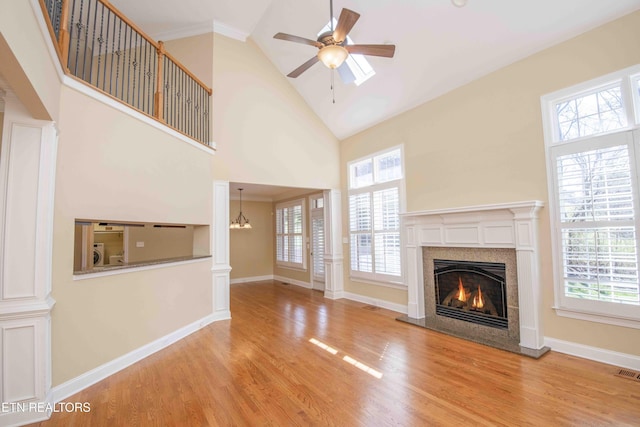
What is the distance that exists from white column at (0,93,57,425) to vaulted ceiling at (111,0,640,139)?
3.38 m

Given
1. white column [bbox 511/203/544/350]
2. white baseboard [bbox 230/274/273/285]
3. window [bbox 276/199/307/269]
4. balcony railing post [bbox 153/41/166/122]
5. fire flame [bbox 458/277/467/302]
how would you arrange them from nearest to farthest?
white column [bbox 511/203/544/350], balcony railing post [bbox 153/41/166/122], fire flame [bbox 458/277/467/302], window [bbox 276/199/307/269], white baseboard [bbox 230/274/273/285]

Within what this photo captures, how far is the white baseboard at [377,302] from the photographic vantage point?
5062 millimetres

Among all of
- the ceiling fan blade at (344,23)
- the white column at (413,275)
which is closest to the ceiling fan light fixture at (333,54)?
the ceiling fan blade at (344,23)

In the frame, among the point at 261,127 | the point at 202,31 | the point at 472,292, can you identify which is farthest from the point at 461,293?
the point at 202,31

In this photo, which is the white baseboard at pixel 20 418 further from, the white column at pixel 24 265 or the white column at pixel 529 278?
the white column at pixel 529 278

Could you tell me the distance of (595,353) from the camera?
310 centimetres

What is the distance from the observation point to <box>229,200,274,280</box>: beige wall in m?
8.44

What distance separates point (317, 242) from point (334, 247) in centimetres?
112

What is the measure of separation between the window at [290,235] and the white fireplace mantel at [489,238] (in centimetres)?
347

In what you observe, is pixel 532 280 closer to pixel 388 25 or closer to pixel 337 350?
pixel 337 350

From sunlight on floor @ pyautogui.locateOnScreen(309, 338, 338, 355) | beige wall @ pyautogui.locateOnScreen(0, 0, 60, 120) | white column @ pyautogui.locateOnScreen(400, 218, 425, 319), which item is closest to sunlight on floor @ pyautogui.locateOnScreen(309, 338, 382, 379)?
sunlight on floor @ pyautogui.locateOnScreen(309, 338, 338, 355)

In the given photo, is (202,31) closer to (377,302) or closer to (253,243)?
(253,243)

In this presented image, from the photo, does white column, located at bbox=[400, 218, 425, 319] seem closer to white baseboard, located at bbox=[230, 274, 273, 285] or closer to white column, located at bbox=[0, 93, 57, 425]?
white column, located at bbox=[0, 93, 57, 425]

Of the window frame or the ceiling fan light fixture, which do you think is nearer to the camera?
the ceiling fan light fixture
